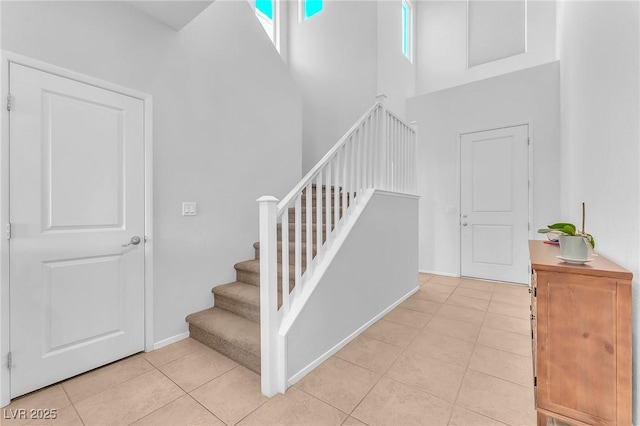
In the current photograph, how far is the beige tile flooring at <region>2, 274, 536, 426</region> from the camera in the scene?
1.52 m

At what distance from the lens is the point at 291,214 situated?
3.66 m

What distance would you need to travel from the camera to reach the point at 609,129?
5.24 feet

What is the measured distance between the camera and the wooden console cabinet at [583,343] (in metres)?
1.20

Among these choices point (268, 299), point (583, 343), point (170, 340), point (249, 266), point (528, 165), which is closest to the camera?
point (583, 343)

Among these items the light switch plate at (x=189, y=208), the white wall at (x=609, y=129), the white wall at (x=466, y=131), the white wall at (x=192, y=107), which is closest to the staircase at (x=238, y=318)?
the white wall at (x=192, y=107)

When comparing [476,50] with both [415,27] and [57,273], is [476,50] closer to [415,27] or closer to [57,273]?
[415,27]

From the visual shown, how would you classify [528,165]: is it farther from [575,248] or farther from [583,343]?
[583,343]

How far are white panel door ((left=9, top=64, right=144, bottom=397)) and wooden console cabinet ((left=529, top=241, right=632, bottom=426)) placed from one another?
2622 mm

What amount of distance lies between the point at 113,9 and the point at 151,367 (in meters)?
2.62

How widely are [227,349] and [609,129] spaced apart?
2.83 metres

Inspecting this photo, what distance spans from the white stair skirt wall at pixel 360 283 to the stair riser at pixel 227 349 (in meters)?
0.30

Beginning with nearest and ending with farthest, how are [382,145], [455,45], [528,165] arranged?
[382,145]
[528,165]
[455,45]

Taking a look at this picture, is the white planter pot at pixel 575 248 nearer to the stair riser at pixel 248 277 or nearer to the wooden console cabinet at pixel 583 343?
the wooden console cabinet at pixel 583 343

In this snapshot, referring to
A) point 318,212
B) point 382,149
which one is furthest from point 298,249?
point 382,149
